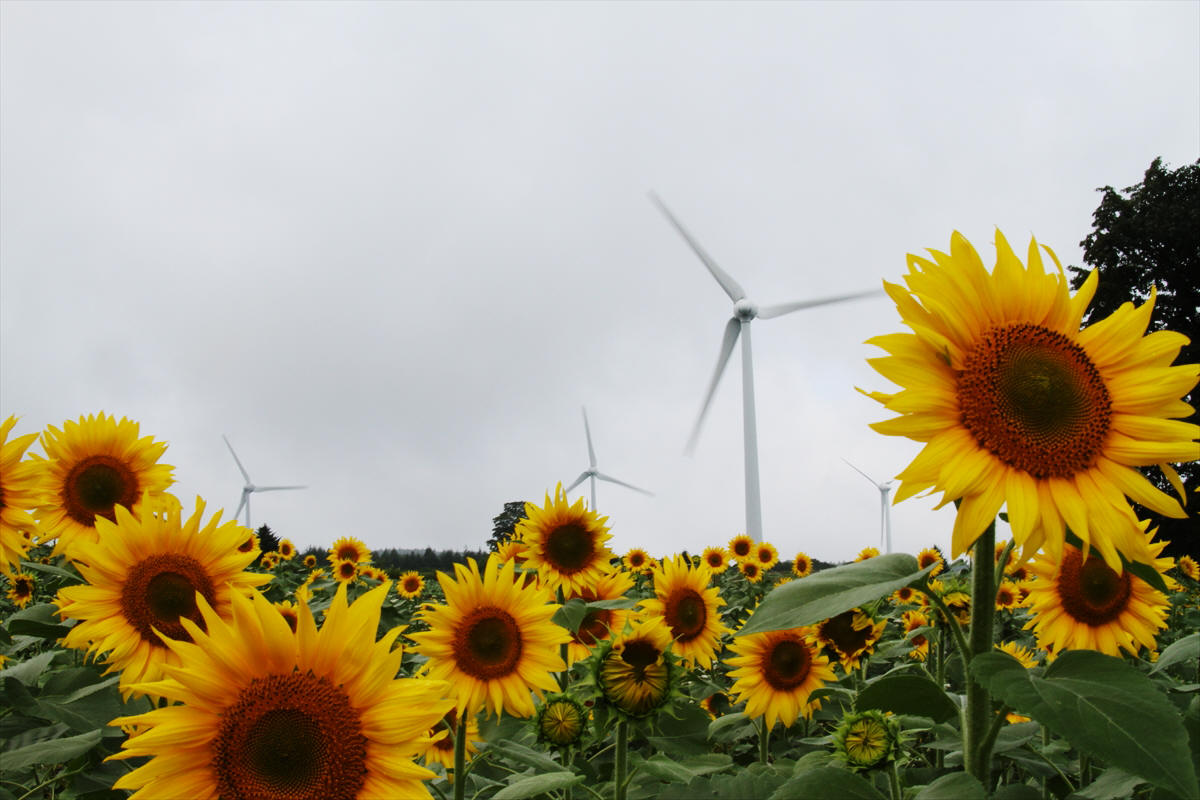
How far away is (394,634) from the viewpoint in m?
1.98

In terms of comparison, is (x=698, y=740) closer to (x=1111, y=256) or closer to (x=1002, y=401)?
(x=1002, y=401)

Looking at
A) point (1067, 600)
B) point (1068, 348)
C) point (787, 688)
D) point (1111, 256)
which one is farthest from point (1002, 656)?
point (1111, 256)

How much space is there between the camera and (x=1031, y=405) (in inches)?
84.0

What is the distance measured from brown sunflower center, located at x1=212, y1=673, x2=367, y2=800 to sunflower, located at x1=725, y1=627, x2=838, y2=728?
3272mm

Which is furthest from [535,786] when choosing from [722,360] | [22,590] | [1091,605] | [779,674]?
[722,360]

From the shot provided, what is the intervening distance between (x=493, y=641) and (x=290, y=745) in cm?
207

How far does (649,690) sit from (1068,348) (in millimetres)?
1702

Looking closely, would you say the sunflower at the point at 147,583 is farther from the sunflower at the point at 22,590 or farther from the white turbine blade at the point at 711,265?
the white turbine blade at the point at 711,265

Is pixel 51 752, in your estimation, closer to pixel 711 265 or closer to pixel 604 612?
pixel 604 612

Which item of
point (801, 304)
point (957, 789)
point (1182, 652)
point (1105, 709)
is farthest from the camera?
point (801, 304)

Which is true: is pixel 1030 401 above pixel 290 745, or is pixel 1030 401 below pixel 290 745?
above

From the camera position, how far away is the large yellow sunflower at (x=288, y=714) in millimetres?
2043

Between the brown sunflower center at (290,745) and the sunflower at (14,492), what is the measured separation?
2818mm

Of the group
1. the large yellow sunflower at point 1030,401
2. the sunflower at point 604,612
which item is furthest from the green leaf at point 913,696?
the sunflower at point 604,612
